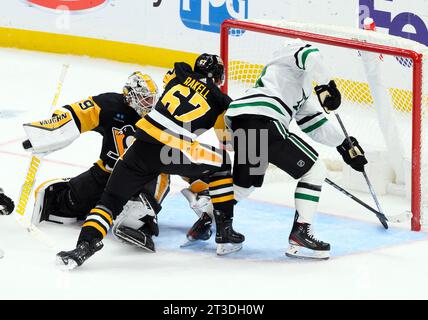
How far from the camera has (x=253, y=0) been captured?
7.70m

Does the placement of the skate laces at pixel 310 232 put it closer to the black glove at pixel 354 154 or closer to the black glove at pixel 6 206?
the black glove at pixel 354 154

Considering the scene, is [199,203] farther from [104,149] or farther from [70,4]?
[70,4]

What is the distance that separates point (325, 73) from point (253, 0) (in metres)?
2.93

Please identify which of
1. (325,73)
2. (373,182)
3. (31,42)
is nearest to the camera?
(325,73)

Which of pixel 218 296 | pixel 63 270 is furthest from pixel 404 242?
pixel 63 270

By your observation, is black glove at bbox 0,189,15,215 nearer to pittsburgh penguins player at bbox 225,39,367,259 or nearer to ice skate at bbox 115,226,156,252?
ice skate at bbox 115,226,156,252

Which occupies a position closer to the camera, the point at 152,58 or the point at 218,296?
the point at 218,296

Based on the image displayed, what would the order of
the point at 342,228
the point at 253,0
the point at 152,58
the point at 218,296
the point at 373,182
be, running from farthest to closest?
1. the point at 152,58
2. the point at 253,0
3. the point at 373,182
4. the point at 342,228
5. the point at 218,296

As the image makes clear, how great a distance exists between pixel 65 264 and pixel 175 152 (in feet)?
2.05

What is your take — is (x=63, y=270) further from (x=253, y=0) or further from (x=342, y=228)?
(x=253, y=0)

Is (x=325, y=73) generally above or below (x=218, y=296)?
above

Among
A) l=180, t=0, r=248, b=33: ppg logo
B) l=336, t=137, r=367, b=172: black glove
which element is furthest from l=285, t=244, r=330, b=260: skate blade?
l=180, t=0, r=248, b=33: ppg logo

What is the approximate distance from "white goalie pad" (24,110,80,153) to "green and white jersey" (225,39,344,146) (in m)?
0.76

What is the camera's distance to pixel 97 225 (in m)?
4.75
